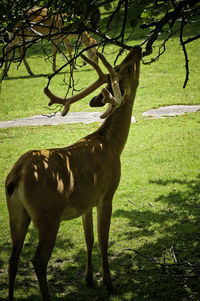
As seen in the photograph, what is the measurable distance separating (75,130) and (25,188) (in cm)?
697

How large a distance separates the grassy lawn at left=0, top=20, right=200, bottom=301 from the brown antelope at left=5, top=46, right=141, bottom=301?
0.39 m

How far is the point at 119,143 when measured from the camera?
193 inches

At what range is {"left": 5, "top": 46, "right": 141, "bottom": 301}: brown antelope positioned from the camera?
3.87 m

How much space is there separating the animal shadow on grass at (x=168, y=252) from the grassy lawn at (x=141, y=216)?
0.03 ft

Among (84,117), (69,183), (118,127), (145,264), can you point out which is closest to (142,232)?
(145,264)

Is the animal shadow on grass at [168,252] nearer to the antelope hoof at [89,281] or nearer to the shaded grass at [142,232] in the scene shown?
the shaded grass at [142,232]

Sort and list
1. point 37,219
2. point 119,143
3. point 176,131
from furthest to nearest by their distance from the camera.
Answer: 1. point 176,131
2. point 119,143
3. point 37,219

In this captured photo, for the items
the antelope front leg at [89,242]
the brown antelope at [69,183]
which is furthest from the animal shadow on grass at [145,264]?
the brown antelope at [69,183]

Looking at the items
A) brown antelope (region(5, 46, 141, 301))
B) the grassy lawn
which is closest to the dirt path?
the grassy lawn

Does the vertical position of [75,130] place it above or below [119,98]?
below

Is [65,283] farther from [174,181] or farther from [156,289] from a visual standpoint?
[174,181]

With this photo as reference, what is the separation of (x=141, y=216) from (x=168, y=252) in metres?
1.12

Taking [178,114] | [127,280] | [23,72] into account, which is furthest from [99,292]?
[23,72]

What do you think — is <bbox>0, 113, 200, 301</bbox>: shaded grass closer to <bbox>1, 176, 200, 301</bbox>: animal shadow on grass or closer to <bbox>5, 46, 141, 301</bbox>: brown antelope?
<bbox>1, 176, 200, 301</bbox>: animal shadow on grass
